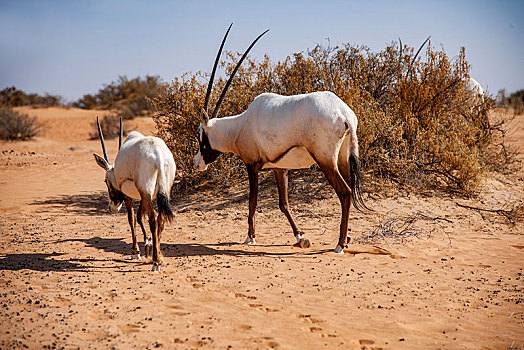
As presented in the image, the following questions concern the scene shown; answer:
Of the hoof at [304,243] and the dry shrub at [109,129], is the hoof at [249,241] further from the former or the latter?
the dry shrub at [109,129]

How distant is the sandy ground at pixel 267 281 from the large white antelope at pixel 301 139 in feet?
3.03

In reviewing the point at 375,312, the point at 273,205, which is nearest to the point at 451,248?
the point at 375,312

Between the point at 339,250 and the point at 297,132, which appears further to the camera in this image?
the point at 339,250

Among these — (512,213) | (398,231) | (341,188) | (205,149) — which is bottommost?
(398,231)

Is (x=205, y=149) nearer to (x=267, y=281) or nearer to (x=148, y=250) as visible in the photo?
(x=148, y=250)

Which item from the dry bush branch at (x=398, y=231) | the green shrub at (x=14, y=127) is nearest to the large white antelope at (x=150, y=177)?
the dry bush branch at (x=398, y=231)

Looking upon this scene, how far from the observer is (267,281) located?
5.36m

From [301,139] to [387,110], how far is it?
4409 millimetres

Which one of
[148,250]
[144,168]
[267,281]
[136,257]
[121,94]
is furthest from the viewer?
[121,94]

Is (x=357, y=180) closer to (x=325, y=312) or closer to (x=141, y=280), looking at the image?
(x=325, y=312)

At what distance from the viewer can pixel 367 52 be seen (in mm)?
10820

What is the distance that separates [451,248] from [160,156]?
4405 millimetres

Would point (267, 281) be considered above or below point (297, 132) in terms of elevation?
below

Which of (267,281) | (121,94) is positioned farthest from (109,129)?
(267,281)
